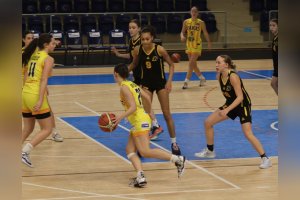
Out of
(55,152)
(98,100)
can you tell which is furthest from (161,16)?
(55,152)

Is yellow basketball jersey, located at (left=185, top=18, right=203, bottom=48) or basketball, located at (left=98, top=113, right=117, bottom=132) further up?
yellow basketball jersey, located at (left=185, top=18, right=203, bottom=48)

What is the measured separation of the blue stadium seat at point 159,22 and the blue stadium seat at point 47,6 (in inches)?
150

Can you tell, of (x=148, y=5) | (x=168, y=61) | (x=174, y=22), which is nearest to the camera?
(x=168, y=61)

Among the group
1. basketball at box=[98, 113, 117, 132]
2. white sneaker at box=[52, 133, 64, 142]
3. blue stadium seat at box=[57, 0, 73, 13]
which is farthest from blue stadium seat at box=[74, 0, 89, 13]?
basketball at box=[98, 113, 117, 132]

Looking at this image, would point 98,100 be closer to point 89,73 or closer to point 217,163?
point 89,73

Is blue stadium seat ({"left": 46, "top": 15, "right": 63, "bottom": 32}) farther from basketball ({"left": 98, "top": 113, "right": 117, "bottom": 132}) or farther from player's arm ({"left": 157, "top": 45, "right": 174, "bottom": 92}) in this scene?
basketball ({"left": 98, "top": 113, "right": 117, "bottom": 132})

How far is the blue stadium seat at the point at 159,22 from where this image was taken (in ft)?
71.0

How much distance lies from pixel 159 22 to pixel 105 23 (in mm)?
2046

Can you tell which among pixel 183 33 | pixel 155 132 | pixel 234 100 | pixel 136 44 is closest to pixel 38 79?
pixel 136 44

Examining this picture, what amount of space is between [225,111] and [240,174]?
2.73ft

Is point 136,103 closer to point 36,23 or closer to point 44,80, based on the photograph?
point 44,80

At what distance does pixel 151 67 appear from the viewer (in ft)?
27.0

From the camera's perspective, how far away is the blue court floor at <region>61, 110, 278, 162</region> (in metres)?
8.73

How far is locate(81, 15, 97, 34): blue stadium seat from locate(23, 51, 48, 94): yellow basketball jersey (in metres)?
14.0
